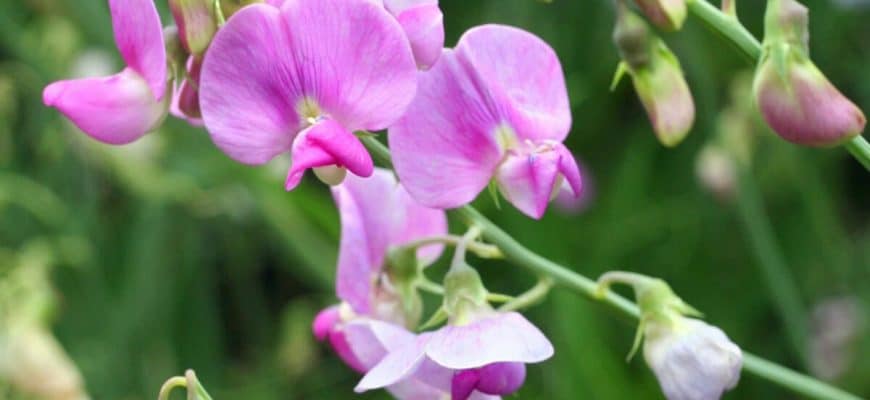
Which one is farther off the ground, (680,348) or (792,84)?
(792,84)

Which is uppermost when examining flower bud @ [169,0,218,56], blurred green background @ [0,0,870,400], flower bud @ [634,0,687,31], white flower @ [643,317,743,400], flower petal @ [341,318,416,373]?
flower bud @ [169,0,218,56]

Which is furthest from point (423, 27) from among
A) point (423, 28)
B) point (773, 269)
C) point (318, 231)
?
point (318, 231)

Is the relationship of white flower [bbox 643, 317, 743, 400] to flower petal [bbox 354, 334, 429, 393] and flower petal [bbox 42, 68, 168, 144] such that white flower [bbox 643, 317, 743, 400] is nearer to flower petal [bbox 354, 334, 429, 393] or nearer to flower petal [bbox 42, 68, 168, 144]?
flower petal [bbox 354, 334, 429, 393]

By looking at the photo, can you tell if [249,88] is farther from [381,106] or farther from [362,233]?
[362,233]

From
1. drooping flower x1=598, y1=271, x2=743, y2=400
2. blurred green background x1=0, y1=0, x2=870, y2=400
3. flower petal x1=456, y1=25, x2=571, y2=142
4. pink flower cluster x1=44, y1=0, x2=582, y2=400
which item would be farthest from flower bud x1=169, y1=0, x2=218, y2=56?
blurred green background x1=0, y1=0, x2=870, y2=400

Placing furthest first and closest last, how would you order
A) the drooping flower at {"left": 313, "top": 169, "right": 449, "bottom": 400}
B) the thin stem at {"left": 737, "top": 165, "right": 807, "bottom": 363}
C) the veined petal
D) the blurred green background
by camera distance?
the blurred green background, the thin stem at {"left": 737, "top": 165, "right": 807, "bottom": 363}, the drooping flower at {"left": 313, "top": 169, "right": 449, "bottom": 400}, the veined petal

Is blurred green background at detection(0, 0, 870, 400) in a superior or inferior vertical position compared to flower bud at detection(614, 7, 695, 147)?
inferior

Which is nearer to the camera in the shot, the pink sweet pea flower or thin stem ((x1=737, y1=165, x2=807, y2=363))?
the pink sweet pea flower
